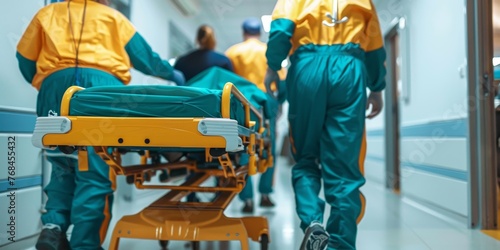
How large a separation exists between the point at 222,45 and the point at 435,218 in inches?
243

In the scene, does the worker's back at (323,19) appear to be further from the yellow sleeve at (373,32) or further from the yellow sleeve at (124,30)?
the yellow sleeve at (124,30)

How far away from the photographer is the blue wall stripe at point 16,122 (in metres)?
2.04

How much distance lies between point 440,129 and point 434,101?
10.9 inches

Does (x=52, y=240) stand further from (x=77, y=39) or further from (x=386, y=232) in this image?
(x=386, y=232)

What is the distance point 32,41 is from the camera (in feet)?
6.72

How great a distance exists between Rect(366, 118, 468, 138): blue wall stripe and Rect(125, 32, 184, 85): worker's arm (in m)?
2.10

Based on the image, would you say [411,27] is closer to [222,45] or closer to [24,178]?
[24,178]

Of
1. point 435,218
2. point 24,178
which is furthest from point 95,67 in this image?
point 435,218

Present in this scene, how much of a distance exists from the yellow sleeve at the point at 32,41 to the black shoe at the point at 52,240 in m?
0.85

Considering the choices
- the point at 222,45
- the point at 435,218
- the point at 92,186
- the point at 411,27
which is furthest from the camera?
the point at 222,45

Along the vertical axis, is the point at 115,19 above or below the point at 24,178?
above

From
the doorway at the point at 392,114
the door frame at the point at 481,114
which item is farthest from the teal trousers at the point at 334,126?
the doorway at the point at 392,114

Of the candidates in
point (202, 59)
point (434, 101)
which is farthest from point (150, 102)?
point (434, 101)

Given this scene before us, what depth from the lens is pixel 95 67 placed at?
204 centimetres
